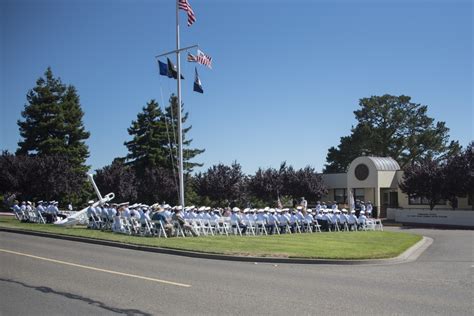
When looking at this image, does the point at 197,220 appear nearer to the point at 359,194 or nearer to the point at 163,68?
the point at 163,68

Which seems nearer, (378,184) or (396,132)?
(378,184)

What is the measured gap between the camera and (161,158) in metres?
61.1

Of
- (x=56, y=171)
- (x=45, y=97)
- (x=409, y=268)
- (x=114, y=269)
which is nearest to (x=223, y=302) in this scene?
(x=114, y=269)

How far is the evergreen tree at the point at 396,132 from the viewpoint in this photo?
68.1m

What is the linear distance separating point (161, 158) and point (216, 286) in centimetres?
5130

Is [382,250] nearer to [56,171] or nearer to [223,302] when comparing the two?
[223,302]

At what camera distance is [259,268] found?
1370cm

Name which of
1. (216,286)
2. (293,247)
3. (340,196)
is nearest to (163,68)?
(293,247)

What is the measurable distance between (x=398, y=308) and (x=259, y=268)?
5.50 m

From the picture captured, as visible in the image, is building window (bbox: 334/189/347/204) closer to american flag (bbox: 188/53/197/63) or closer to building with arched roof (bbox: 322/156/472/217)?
building with arched roof (bbox: 322/156/472/217)

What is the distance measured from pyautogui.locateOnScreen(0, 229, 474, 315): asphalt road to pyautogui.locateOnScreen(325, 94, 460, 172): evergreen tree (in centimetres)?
5461

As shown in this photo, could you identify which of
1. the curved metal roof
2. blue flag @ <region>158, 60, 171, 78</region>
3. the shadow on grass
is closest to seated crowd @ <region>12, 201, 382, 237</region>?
blue flag @ <region>158, 60, 171, 78</region>

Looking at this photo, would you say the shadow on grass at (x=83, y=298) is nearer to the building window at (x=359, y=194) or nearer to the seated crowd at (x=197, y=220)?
the seated crowd at (x=197, y=220)

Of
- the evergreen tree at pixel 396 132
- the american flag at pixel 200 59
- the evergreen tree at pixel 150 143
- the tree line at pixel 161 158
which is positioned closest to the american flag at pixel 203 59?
the american flag at pixel 200 59
